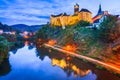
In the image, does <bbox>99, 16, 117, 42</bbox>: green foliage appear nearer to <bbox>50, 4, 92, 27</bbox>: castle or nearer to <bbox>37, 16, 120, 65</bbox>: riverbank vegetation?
<bbox>37, 16, 120, 65</bbox>: riverbank vegetation

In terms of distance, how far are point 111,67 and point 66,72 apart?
6908 mm

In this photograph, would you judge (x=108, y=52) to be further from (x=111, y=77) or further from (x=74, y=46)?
(x=74, y=46)

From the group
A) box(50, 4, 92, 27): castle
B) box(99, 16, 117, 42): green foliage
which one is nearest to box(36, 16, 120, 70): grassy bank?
box(99, 16, 117, 42): green foliage

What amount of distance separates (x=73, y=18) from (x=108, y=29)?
1782 inches

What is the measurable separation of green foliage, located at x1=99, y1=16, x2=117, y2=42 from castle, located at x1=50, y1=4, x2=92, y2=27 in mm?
39190

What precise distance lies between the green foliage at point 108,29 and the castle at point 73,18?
39190 millimetres

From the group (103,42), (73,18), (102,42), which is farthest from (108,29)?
(73,18)

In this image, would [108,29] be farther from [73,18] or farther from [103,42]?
[73,18]

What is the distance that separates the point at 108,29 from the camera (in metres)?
42.6

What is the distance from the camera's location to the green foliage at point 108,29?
42.3m

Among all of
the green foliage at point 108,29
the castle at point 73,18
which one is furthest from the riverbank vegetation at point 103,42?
the castle at point 73,18

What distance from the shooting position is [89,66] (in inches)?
1430

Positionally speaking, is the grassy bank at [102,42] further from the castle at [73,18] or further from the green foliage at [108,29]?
the castle at [73,18]

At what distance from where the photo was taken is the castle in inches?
3327
